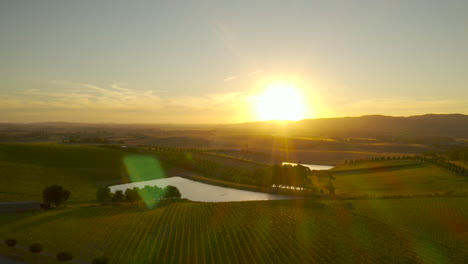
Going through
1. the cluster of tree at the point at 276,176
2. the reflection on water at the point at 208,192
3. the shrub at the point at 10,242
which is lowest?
the reflection on water at the point at 208,192

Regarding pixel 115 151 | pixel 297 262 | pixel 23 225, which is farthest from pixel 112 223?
pixel 115 151

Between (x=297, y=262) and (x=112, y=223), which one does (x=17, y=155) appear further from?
(x=297, y=262)

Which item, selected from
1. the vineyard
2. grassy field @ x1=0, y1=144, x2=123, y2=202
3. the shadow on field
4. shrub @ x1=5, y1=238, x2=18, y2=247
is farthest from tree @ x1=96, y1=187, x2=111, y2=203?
shrub @ x1=5, y1=238, x2=18, y2=247

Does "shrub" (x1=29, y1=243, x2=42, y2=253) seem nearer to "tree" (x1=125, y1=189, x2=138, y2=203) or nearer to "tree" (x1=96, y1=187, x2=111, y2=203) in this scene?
"tree" (x1=96, y1=187, x2=111, y2=203)

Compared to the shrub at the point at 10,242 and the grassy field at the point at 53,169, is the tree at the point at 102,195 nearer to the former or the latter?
the grassy field at the point at 53,169

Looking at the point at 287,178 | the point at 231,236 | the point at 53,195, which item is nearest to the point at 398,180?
the point at 287,178

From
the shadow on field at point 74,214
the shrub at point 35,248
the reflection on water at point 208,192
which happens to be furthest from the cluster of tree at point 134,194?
the shrub at point 35,248

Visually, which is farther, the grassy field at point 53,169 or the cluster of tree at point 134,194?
the grassy field at point 53,169
